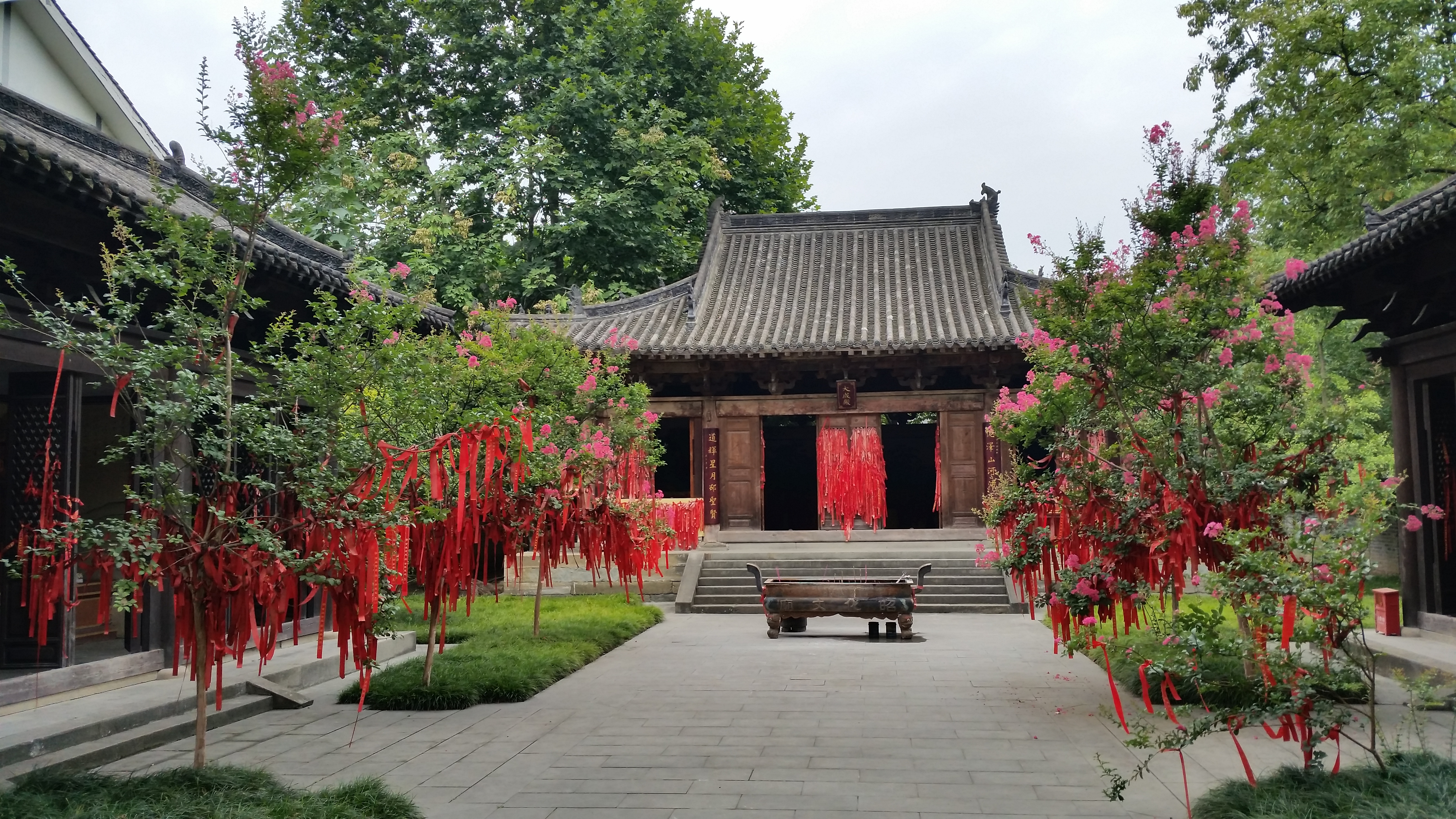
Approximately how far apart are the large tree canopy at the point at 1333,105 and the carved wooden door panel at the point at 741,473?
894 centimetres

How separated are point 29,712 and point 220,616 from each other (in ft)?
10.4

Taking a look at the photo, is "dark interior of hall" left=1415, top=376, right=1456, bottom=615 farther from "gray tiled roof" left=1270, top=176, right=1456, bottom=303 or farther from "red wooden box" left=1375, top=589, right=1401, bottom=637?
"gray tiled roof" left=1270, top=176, right=1456, bottom=303

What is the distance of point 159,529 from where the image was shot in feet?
17.7

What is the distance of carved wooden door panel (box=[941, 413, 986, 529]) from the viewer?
18172 millimetres

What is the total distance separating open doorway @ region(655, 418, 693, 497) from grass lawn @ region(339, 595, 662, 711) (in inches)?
253

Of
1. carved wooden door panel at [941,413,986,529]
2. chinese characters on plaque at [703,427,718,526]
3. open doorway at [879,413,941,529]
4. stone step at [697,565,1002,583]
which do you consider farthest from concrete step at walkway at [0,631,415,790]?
open doorway at [879,413,941,529]

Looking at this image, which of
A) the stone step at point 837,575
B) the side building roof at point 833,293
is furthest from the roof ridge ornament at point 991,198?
the stone step at point 837,575

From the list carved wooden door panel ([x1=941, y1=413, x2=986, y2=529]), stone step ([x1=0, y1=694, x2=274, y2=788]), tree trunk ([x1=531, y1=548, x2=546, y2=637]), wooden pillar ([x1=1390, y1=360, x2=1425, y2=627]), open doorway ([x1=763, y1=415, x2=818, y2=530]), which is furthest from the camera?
open doorway ([x1=763, y1=415, x2=818, y2=530])

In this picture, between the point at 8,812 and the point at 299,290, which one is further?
the point at 299,290

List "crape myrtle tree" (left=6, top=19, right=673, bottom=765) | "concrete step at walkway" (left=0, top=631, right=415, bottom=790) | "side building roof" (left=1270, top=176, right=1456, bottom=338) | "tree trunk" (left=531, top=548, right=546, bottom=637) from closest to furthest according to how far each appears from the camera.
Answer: "crape myrtle tree" (left=6, top=19, right=673, bottom=765)
"concrete step at walkway" (left=0, top=631, right=415, bottom=790)
"side building roof" (left=1270, top=176, right=1456, bottom=338)
"tree trunk" (left=531, top=548, right=546, bottom=637)

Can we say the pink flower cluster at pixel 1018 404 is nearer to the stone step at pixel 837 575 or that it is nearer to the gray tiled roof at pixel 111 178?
the stone step at pixel 837 575

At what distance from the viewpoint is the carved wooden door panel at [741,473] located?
18.8 metres

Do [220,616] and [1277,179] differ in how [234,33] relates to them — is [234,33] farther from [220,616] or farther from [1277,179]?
[1277,179]

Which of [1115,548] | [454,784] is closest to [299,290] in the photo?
[454,784]
